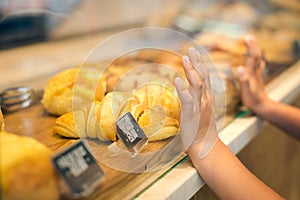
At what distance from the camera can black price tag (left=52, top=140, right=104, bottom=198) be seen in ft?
1.64

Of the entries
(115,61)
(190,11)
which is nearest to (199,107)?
(115,61)

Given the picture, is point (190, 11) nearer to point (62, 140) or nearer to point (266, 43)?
point (266, 43)

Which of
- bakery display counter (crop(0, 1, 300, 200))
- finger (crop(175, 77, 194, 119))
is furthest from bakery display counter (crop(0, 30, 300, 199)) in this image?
finger (crop(175, 77, 194, 119))

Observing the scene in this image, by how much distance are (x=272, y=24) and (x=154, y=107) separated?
1.19m

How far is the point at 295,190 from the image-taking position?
5.45ft

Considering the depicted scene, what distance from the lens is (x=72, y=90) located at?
918 mm

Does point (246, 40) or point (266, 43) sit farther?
point (266, 43)

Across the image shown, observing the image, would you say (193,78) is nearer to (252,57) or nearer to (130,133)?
A: (130,133)

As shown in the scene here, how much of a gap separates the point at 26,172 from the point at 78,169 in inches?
2.9

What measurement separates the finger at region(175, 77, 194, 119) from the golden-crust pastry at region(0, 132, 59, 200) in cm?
30

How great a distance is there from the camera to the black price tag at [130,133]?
0.70 m

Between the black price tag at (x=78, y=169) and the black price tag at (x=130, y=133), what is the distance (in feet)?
0.43

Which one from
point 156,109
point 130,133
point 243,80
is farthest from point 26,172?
point 243,80

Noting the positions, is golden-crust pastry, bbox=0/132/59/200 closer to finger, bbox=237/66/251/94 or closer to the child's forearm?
the child's forearm
